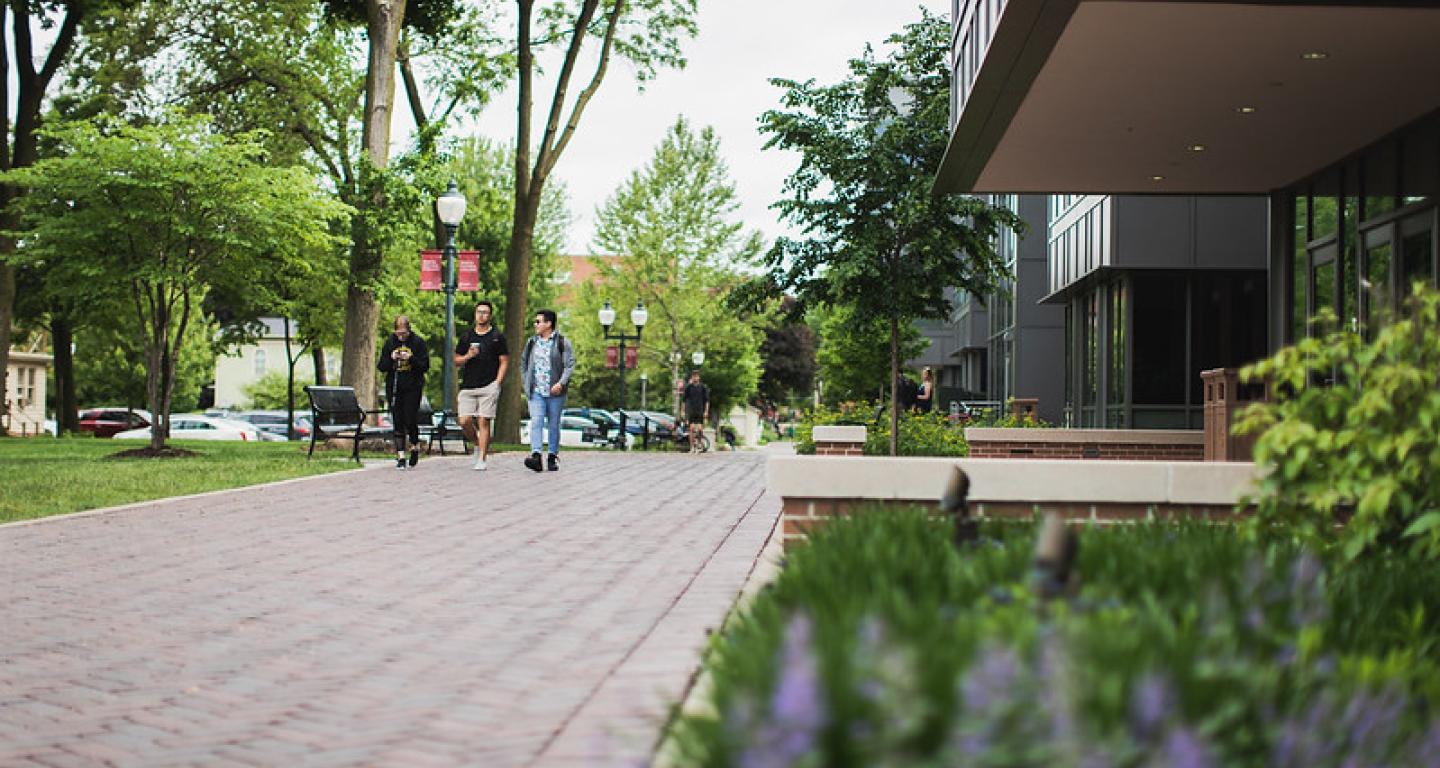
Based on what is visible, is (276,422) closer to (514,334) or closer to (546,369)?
(514,334)

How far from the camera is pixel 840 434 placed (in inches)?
667

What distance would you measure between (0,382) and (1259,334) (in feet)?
82.3

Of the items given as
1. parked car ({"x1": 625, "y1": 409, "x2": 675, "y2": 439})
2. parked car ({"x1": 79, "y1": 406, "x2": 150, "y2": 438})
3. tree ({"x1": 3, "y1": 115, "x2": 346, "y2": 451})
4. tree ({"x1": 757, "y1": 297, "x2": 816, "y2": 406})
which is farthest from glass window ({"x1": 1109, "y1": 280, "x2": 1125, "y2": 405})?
tree ({"x1": 757, "y1": 297, "x2": 816, "y2": 406})

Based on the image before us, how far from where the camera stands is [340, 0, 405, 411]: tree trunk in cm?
2417

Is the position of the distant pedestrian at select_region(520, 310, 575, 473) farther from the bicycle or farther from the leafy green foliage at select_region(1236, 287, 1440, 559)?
the bicycle

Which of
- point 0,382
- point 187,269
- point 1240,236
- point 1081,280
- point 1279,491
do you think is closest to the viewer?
point 1279,491

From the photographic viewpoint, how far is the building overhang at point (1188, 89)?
9.48 meters

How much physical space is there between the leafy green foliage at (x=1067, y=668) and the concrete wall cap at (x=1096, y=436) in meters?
12.1

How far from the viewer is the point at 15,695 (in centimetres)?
517

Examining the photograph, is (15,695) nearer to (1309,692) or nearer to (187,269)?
(1309,692)

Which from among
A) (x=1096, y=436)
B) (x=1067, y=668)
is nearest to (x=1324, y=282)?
(x=1096, y=436)

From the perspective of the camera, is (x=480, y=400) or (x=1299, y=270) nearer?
(x=1299, y=270)

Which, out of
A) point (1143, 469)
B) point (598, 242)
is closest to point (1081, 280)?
point (1143, 469)

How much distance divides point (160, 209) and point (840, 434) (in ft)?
31.1
